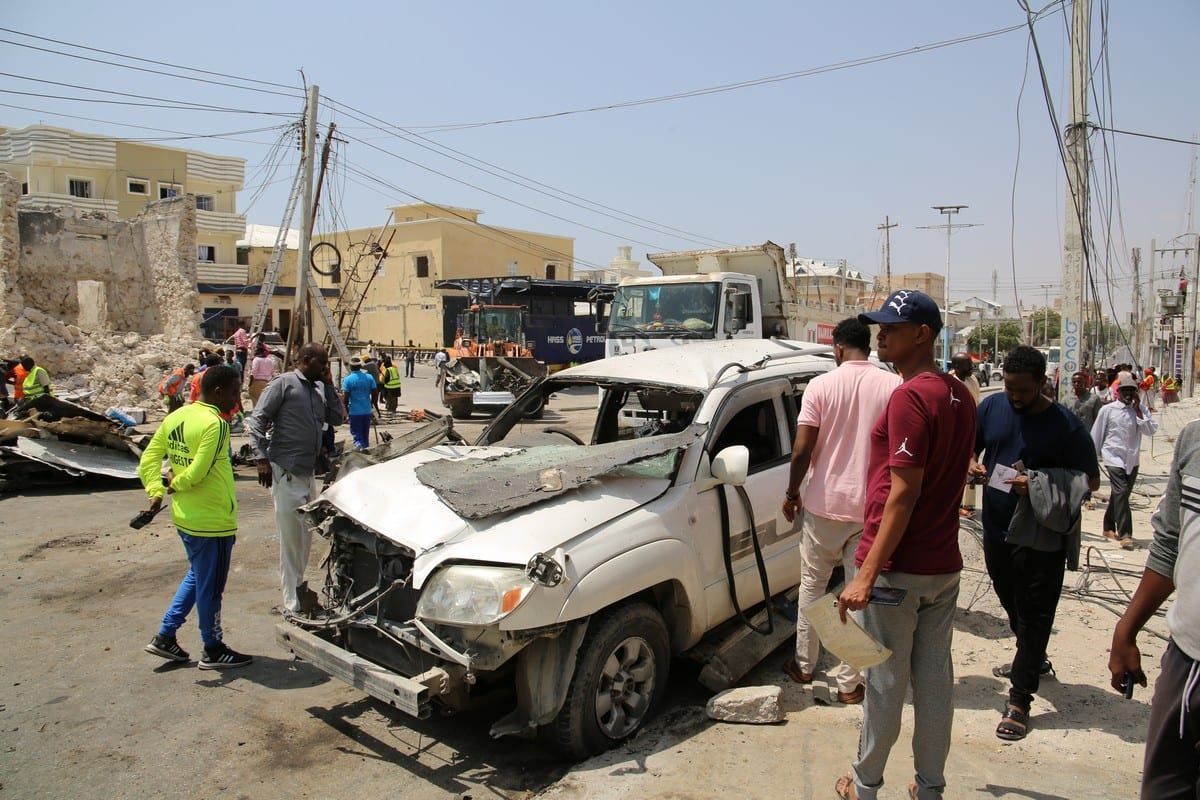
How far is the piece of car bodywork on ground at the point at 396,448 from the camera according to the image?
16.3 ft

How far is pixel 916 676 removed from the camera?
288 centimetres

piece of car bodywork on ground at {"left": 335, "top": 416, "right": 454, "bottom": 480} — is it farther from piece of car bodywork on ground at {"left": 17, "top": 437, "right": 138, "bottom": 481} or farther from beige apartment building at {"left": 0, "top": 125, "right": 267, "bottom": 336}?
beige apartment building at {"left": 0, "top": 125, "right": 267, "bottom": 336}

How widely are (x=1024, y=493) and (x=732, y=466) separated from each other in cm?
144

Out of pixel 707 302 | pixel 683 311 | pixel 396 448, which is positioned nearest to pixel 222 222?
pixel 683 311

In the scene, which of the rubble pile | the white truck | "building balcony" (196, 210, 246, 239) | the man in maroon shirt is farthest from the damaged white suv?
Result: "building balcony" (196, 210, 246, 239)

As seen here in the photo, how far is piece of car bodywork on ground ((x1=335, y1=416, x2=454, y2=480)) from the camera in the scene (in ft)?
16.3

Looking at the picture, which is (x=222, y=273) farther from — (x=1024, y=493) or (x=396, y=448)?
(x=1024, y=493)

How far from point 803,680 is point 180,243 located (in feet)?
79.8

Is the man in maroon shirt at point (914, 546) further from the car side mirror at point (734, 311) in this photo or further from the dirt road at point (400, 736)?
the car side mirror at point (734, 311)

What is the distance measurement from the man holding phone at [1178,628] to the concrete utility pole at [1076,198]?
9252 millimetres

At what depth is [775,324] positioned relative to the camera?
54.1ft

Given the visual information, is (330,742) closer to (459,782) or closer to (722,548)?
(459,782)

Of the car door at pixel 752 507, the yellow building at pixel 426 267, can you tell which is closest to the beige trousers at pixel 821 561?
the car door at pixel 752 507

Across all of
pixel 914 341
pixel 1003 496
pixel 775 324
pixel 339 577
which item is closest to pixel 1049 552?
pixel 1003 496
